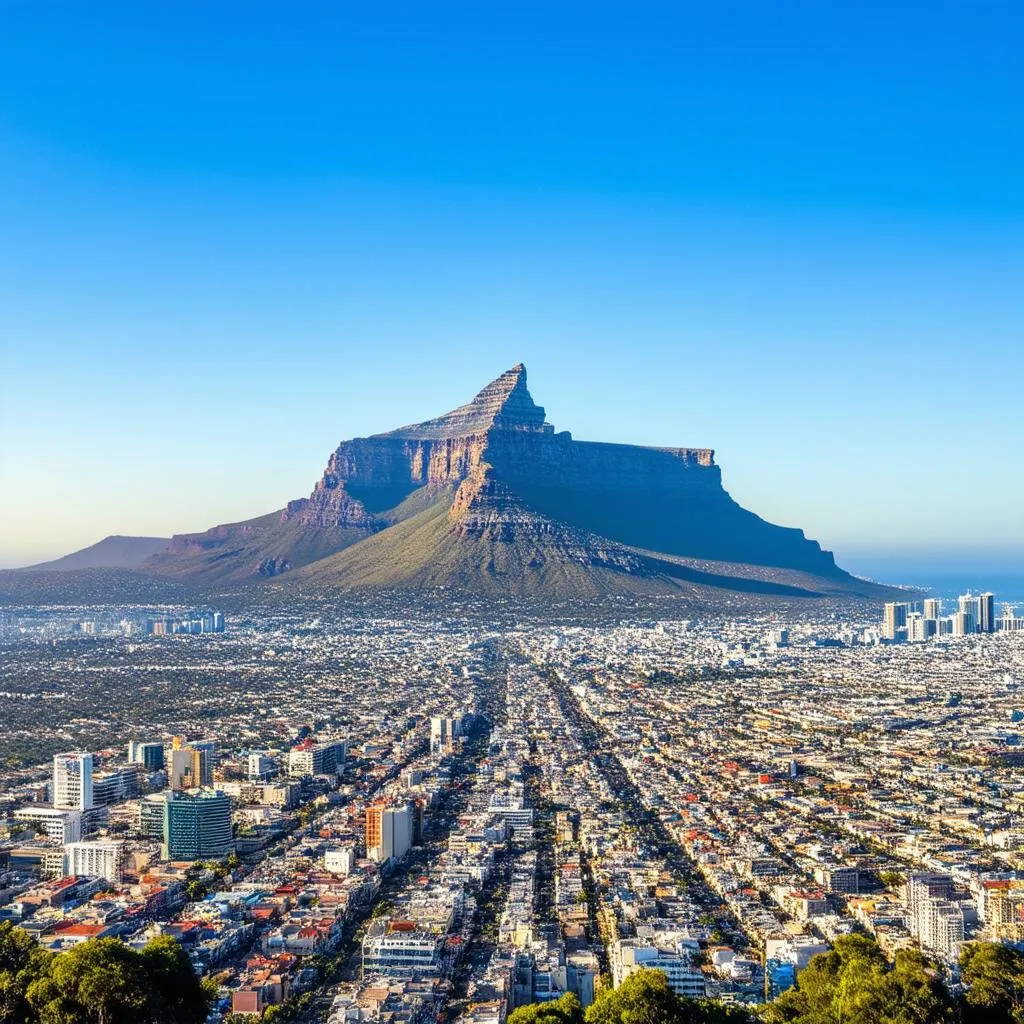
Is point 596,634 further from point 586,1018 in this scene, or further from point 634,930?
point 586,1018

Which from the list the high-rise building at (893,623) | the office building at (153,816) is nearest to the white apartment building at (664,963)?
the office building at (153,816)

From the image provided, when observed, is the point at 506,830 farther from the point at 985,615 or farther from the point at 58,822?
the point at 985,615

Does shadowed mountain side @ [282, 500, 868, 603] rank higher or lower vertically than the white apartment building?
higher

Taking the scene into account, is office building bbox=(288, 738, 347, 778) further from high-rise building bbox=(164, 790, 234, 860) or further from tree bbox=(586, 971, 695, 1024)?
tree bbox=(586, 971, 695, 1024)

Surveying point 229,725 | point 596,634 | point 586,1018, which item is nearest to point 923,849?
point 586,1018

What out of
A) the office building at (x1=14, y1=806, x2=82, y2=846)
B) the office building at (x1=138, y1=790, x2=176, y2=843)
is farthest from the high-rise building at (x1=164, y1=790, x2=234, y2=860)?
the office building at (x1=14, y1=806, x2=82, y2=846)

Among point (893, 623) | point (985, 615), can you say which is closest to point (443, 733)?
point (893, 623)
